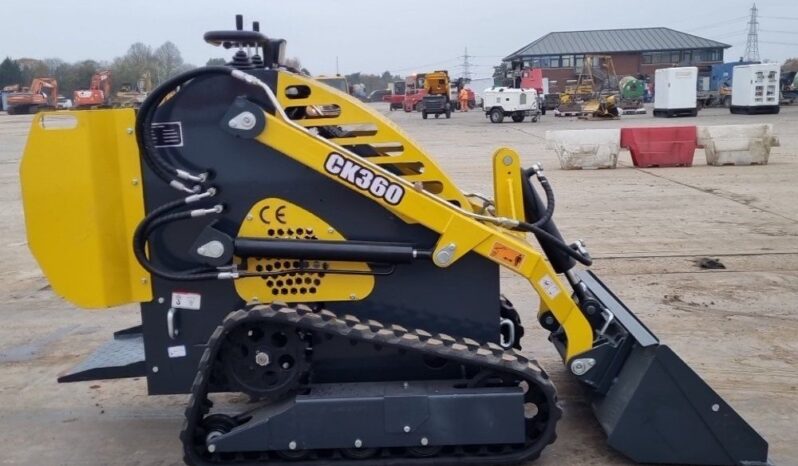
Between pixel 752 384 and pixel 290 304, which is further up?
pixel 290 304

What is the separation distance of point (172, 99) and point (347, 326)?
142cm

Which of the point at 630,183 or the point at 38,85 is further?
the point at 38,85

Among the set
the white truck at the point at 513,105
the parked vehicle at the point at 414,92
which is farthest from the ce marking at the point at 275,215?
the parked vehicle at the point at 414,92

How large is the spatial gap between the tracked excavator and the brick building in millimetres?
81219

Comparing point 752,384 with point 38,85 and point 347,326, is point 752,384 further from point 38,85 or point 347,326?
point 38,85

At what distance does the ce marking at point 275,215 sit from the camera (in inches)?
166

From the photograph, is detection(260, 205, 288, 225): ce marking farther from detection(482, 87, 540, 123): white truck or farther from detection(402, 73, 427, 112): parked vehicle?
detection(402, 73, 427, 112): parked vehicle

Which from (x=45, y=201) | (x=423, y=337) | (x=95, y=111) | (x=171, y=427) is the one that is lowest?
(x=171, y=427)

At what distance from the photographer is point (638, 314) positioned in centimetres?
705

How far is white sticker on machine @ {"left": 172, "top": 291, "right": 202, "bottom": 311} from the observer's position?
430cm

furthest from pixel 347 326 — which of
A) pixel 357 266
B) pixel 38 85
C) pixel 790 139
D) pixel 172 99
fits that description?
pixel 38 85

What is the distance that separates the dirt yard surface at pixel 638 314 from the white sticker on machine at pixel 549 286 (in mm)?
875

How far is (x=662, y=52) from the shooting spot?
281 feet

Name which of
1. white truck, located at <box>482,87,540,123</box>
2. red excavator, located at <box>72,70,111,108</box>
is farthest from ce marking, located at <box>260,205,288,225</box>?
red excavator, located at <box>72,70,111,108</box>
